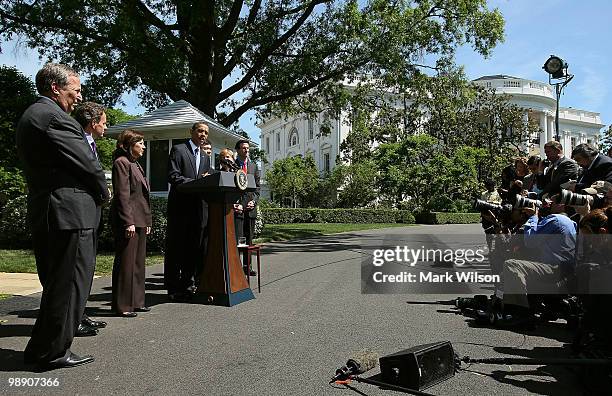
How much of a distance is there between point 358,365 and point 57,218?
2.64 meters

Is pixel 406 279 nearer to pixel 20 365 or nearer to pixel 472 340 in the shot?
pixel 472 340

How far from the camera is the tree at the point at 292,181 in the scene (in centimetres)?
5122

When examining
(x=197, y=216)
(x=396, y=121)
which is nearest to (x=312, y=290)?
(x=197, y=216)

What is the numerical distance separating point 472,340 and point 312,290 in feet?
10.5

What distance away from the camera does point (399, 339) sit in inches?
193

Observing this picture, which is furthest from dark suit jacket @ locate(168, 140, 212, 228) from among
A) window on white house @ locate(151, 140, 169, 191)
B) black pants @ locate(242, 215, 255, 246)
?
window on white house @ locate(151, 140, 169, 191)

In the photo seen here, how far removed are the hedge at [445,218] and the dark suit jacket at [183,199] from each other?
3487 centimetres

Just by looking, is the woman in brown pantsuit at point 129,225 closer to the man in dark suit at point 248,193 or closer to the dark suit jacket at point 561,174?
the man in dark suit at point 248,193

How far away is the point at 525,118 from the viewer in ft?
211

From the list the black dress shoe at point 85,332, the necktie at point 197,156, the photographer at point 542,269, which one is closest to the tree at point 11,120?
the necktie at point 197,156

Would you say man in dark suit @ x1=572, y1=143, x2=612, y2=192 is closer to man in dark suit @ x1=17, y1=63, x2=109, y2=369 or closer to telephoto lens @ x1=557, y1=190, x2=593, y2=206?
telephoto lens @ x1=557, y1=190, x2=593, y2=206

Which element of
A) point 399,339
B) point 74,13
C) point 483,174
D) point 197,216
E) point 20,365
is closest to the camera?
point 20,365

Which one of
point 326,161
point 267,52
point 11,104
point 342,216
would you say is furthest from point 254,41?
point 326,161

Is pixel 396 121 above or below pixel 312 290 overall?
above
